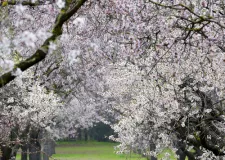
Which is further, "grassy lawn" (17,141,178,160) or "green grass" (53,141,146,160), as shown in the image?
"green grass" (53,141,146,160)

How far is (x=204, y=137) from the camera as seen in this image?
42.7 feet

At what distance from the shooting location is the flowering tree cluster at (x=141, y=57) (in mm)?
5961

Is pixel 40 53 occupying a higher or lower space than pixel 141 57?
lower

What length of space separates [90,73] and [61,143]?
45698 millimetres

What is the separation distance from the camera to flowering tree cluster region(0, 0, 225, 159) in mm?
5961

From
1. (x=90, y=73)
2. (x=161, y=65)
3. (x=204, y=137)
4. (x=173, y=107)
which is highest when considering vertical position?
(x=90, y=73)

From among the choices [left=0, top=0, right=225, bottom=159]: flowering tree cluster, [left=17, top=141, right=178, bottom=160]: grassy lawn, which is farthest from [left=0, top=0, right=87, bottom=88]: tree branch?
[left=17, top=141, right=178, bottom=160]: grassy lawn

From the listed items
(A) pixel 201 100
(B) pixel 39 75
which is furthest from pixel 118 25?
(B) pixel 39 75

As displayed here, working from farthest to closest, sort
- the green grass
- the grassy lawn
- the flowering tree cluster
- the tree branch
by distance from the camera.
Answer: the green grass < the grassy lawn < the flowering tree cluster < the tree branch

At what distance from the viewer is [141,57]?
1074cm

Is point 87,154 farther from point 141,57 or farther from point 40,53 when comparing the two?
point 40,53

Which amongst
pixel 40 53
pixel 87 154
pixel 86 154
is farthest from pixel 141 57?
pixel 86 154

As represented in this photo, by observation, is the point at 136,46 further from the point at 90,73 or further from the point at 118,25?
the point at 90,73

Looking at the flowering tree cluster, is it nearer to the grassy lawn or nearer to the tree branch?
the tree branch
